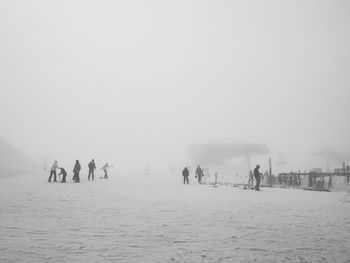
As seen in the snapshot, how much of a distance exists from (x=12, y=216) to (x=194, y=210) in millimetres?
5452

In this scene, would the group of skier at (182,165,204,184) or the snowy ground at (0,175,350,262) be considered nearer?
the snowy ground at (0,175,350,262)

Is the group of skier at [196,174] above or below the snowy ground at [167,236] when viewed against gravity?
above

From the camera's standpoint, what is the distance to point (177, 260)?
4.20 m

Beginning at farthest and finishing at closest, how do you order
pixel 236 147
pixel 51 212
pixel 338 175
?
pixel 236 147 → pixel 338 175 → pixel 51 212

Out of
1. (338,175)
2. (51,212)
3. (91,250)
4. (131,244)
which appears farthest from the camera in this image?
(338,175)

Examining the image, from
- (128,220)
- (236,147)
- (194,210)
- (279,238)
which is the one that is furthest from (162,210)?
(236,147)

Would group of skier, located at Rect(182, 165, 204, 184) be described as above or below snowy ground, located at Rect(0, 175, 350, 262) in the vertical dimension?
above

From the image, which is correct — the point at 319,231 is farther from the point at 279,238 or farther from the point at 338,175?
the point at 338,175

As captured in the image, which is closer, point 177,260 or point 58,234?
point 177,260

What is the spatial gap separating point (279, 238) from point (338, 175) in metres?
27.0

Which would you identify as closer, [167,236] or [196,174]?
[167,236]

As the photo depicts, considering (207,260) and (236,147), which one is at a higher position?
(236,147)

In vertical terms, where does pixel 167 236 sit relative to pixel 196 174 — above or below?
below

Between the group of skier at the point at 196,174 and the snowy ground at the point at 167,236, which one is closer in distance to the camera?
the snowy ground at the point at 167,236
